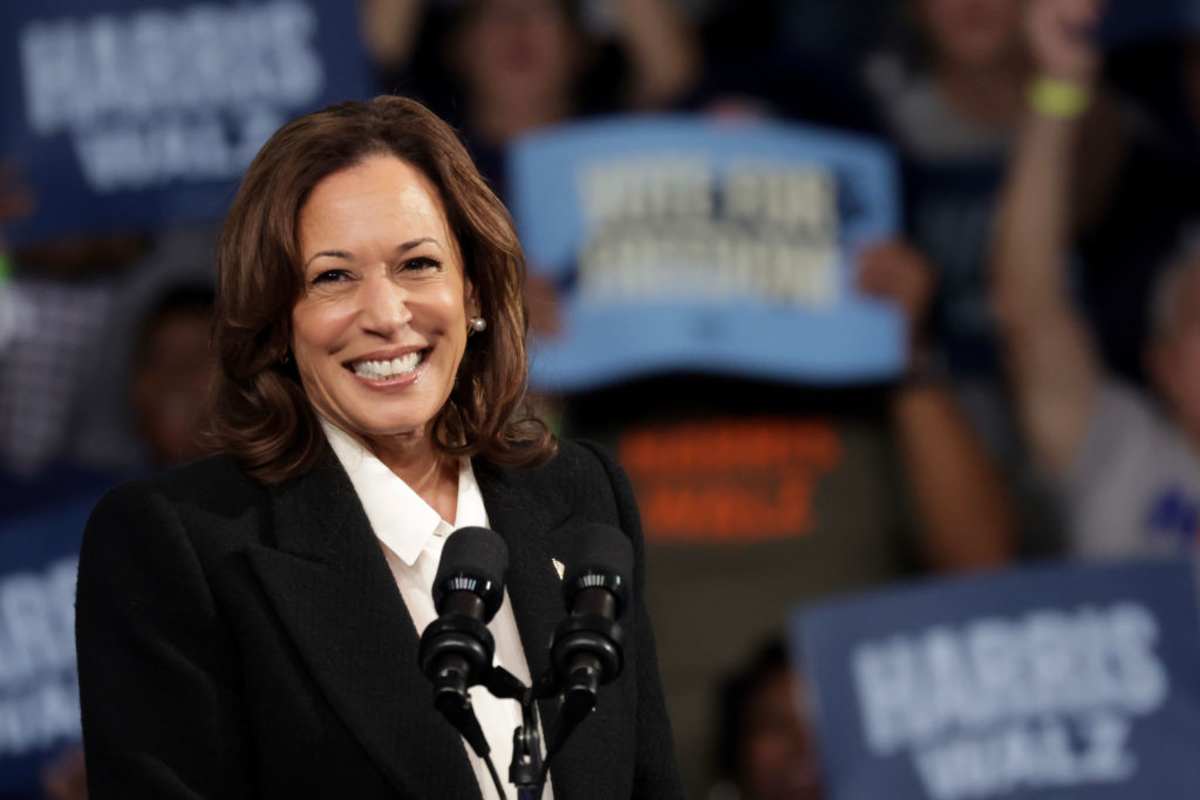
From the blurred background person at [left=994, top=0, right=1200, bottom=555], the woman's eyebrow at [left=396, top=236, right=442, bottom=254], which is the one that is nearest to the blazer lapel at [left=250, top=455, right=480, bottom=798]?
the woman's eyebrow at [left=396, top=236, right=442, bottom=254]

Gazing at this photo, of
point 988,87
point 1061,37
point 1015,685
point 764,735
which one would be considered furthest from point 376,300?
point 988,87

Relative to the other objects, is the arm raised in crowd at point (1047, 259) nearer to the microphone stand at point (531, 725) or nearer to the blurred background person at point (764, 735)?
the blurred background person at point (764, 735)

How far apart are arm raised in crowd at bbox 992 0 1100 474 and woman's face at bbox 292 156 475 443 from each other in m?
3.60

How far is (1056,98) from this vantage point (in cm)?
537

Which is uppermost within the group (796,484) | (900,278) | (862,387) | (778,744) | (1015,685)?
(900,278)

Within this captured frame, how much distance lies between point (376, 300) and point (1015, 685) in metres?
3.06

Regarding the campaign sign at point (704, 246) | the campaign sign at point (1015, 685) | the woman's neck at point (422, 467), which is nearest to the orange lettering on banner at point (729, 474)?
the campaign sign at point (704, 246)

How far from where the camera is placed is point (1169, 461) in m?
5.13

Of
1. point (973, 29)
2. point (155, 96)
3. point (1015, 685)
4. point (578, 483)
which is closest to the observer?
point (578, 483)

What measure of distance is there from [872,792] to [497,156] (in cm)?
177

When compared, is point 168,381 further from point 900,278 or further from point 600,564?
point 600,564

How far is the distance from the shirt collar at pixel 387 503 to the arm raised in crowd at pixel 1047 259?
3572 millimetres

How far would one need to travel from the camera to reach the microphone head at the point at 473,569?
5.51 ft

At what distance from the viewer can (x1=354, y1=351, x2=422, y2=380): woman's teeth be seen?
1.84m
